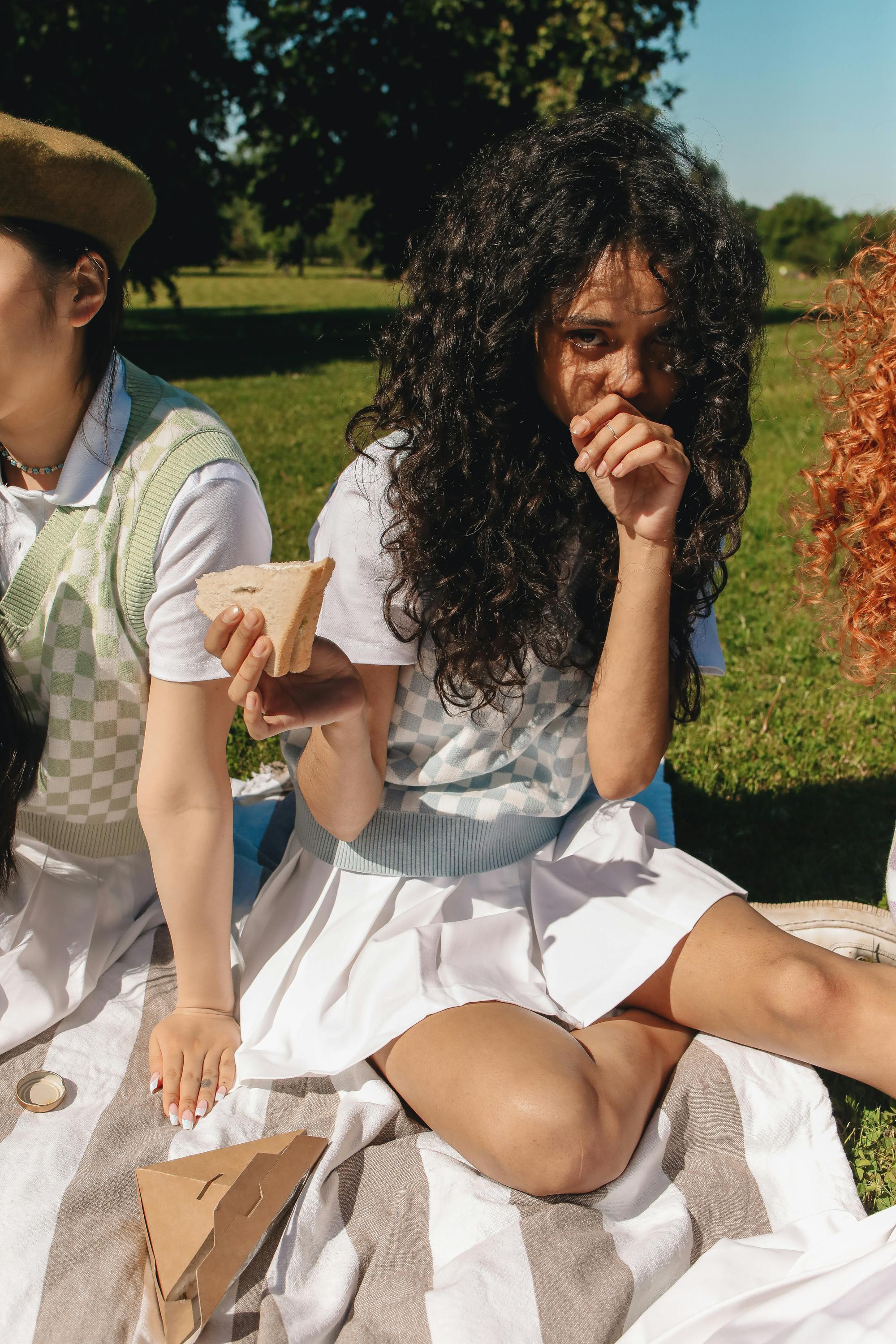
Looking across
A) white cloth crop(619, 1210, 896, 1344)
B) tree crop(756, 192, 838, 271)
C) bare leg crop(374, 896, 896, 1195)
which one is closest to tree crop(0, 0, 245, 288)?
bare leg crop(374, 896, 896, 1195)

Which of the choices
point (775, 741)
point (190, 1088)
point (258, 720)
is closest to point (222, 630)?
point (258, 720)

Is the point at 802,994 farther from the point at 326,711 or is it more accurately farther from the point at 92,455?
the point at 92,455

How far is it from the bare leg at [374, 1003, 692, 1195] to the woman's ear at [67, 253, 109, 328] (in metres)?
1.52

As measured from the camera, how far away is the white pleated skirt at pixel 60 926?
2.20 meters

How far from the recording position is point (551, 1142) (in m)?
1.81

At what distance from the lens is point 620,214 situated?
1917 millimetres

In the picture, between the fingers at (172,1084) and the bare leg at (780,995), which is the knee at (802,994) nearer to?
the bare leg at (780,995)

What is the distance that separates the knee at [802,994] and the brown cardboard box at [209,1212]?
3.00 feet

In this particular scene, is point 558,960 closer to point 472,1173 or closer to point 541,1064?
point 541,1064

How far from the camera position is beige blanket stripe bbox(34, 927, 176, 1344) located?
5.45ft

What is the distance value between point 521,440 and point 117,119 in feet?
48.7

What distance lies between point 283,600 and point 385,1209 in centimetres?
111

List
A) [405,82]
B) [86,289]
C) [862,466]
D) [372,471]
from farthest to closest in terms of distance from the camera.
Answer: [405,82], [372,471], [86,289], [862,466]

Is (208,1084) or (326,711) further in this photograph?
(208,1084)
